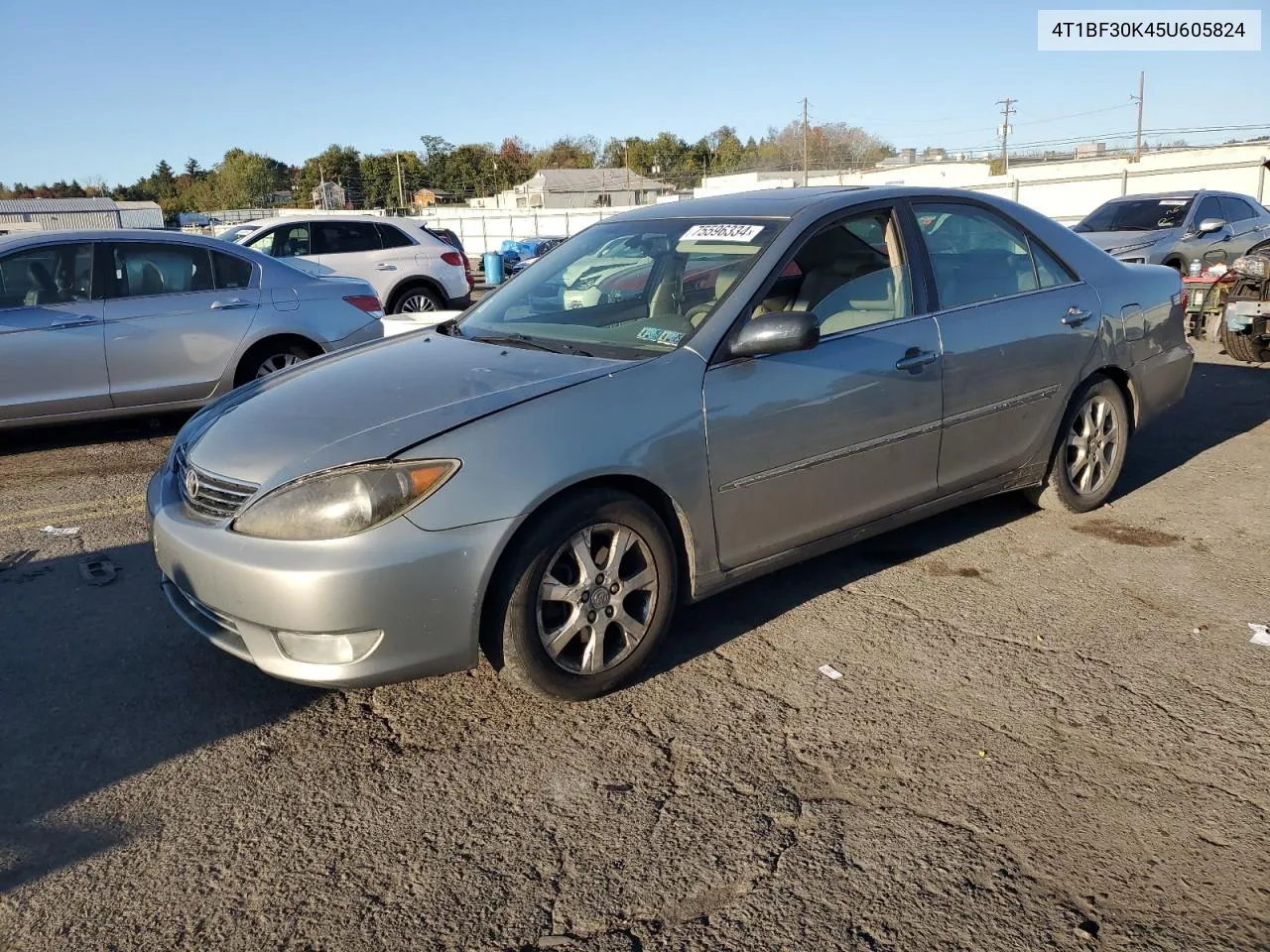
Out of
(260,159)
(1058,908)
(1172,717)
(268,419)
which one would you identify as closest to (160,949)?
(268,419)

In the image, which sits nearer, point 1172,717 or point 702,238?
point 1172,717

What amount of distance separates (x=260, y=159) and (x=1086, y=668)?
117814 millimetres

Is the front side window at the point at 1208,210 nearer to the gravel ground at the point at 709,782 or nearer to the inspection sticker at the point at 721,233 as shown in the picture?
the gravel ground at the point at 709,782

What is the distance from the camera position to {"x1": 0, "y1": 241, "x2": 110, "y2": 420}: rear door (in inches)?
261

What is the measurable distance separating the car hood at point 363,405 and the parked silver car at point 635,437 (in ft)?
0.05

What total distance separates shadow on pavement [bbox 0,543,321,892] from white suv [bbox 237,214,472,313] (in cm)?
889

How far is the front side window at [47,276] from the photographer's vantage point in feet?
22.0

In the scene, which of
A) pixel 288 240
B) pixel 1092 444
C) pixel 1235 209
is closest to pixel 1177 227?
pixel 1235 209

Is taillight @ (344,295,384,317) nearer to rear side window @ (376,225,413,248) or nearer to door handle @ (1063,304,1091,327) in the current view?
door handle @ (1063,304,1091,327)

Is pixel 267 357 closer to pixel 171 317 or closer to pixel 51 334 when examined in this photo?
pixel 171 317

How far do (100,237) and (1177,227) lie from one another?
12.6 meters

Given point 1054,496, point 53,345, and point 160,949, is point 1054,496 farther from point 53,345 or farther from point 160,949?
point 53,345

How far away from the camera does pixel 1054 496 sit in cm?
521

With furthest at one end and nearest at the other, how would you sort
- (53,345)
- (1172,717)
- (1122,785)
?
(53,345) < (1172,717) < (1122,785)
